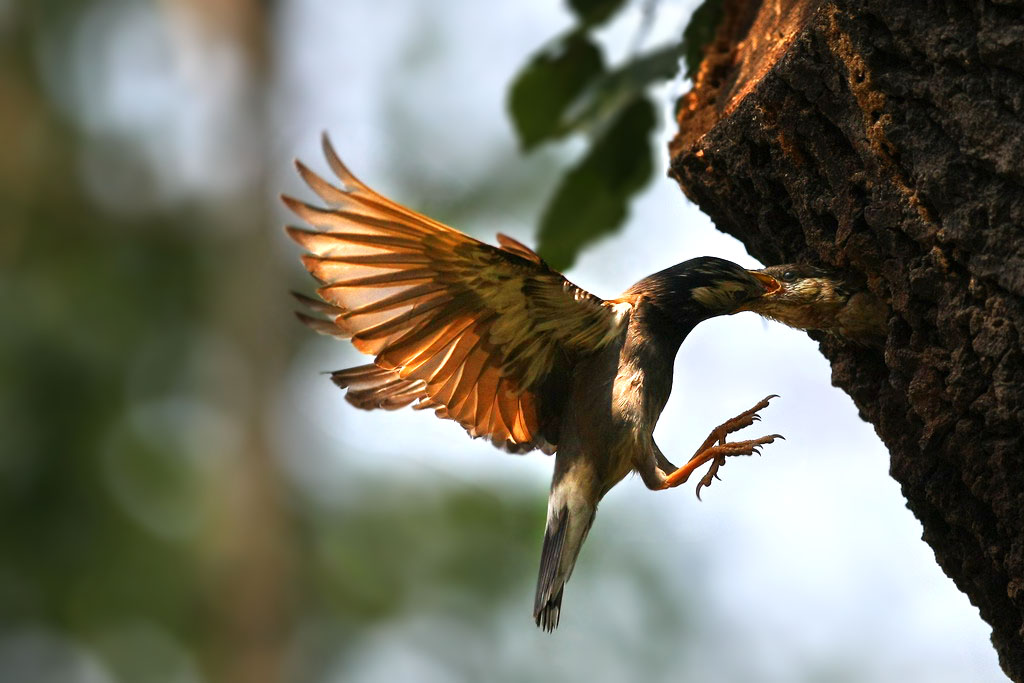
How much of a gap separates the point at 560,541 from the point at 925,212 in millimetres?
1340

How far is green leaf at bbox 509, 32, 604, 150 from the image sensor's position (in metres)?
3.80

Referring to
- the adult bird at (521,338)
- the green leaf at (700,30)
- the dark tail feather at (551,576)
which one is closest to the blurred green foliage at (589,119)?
the green leaf at (700,30)

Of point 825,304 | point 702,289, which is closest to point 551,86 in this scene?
point 702,289

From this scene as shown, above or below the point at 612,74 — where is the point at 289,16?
above

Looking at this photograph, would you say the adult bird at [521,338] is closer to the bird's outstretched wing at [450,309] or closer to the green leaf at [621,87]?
the bird's outstretched wing at [450,309]

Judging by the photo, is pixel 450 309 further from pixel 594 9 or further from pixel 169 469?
pixel 169 469

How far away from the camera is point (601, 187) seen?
12.3ft

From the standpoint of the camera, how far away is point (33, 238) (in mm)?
17781

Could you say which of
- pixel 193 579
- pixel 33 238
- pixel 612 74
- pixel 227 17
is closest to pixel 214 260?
pixel 227 17

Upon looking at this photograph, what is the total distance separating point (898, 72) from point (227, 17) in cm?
1173

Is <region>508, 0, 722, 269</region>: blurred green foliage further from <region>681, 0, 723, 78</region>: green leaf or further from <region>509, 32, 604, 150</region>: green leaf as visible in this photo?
<region>681, 0, 723, 78</region>: green leaf

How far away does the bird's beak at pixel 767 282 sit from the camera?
9.91 ft

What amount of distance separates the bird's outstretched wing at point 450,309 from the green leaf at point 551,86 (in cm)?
82

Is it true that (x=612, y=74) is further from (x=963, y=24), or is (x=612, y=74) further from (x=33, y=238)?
(x=33, y=238)
